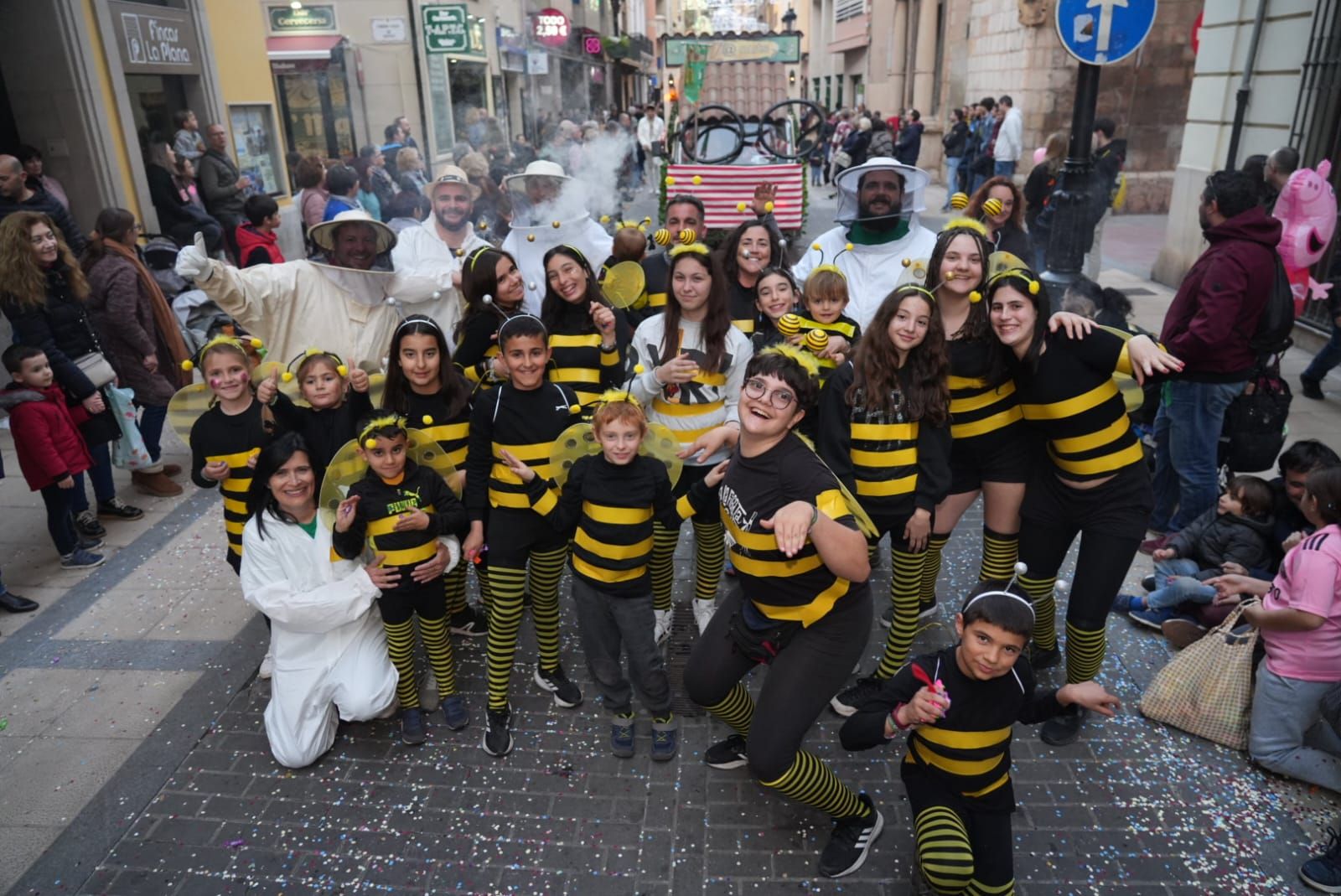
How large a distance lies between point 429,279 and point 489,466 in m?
1.56

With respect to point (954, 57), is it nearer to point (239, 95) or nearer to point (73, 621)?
point (239, 95)

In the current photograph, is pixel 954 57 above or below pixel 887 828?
above

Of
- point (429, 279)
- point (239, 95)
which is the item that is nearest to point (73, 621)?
point (429, 279)

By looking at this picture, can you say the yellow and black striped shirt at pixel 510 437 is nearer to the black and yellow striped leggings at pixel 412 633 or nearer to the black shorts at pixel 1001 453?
the black and yellow striped leggings at pixel 412 633

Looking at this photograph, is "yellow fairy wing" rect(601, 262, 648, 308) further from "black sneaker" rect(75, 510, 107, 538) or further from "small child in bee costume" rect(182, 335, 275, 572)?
"black sneaker" rect(75, 510, 107, 538)

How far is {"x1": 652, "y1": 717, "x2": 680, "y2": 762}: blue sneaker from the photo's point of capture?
3.50m

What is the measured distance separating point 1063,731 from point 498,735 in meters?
2.25

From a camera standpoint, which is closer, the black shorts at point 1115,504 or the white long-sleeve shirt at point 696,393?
the black shorts at point 1115,504

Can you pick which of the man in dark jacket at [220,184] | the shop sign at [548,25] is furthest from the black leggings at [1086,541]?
the shop sign at [548,25]

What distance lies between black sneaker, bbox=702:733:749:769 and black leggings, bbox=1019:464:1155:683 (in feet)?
4.39

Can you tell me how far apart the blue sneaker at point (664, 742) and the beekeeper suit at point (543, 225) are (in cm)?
262

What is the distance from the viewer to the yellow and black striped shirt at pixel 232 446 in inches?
149

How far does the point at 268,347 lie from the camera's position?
14.7ft

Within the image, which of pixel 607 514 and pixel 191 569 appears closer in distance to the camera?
pixel 607 514
